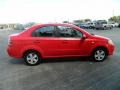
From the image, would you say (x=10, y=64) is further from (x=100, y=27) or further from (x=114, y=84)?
(x=100, y=27)

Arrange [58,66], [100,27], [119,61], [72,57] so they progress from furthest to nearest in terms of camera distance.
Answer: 1. [100,27]
2. [72,57]
3. [119,61]
4. [58,66]

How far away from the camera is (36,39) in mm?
9789

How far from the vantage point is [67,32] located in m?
10.0

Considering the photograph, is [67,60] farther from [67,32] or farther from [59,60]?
[67,32]

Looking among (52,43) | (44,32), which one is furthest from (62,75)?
(44,32)

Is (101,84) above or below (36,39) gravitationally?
below

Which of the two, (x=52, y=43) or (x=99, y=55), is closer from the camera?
(x=52, y=43)

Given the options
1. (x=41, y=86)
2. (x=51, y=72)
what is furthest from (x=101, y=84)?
(x=51, y=72)

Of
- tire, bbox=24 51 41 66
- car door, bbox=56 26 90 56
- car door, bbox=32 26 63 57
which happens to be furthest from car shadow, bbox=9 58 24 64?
car door, bbox=56 26 90 56

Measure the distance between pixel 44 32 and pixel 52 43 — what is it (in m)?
0.53

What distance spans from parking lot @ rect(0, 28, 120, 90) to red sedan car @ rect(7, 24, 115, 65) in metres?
0.38

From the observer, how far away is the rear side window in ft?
32.4

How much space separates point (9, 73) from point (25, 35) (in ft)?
5.99

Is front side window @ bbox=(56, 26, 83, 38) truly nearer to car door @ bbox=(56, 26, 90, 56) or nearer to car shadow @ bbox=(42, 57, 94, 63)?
car door @ bbox=(56, 26, 90, 56)
